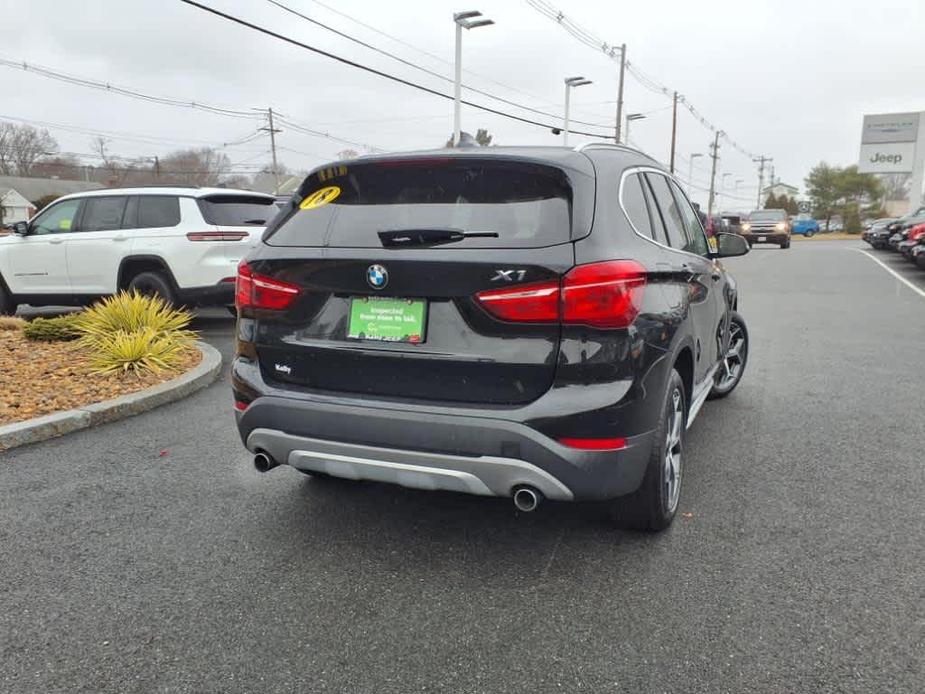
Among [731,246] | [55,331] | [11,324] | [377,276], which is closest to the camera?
[377,276]

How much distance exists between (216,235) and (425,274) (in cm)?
636

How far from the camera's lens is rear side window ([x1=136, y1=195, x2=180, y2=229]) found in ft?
28.0

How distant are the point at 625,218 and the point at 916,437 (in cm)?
315

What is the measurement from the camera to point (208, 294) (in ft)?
27.7

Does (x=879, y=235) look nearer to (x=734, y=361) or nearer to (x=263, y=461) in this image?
(x=734, y=361)

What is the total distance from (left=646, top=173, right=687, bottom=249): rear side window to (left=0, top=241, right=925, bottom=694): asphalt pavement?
4.44ft

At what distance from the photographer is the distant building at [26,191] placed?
64875mm

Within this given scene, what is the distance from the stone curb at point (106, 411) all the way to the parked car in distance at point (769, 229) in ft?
102

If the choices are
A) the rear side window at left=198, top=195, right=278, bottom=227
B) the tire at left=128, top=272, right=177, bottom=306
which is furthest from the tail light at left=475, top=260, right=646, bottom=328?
the tire at left=128, top=272, right=177, bottom=306

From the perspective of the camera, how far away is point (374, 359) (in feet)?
9.46

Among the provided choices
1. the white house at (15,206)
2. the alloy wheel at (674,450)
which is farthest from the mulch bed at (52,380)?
the white house at (15,206)

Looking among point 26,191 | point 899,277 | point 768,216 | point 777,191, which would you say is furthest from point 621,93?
point 777,191

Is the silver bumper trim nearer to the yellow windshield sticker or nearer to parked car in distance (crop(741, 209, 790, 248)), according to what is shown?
the yellow windshield sticker

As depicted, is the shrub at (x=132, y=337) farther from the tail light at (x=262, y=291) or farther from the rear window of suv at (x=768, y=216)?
the rear window of suv at (x=768, y=216)
